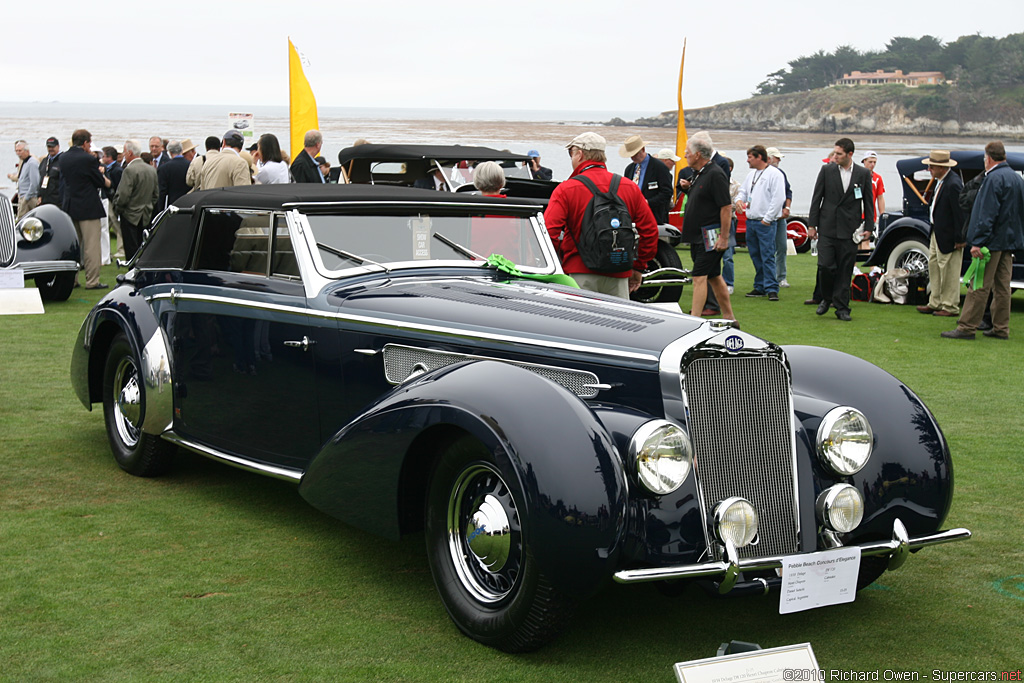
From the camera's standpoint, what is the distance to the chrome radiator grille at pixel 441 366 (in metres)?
3.76

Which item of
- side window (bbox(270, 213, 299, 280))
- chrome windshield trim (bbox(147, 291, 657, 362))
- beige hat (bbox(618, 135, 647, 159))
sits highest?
beige hat (bbox(618, 135, 647, 159))

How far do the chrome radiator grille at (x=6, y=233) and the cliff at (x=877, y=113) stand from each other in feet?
293

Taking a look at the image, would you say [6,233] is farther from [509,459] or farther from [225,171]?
[509,459]

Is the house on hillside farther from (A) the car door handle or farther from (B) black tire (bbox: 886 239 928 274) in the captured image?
(A) the car door handle

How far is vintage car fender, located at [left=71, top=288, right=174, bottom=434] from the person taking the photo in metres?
5.20

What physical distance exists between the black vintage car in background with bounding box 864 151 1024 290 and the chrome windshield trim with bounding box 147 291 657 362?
9635 millimetres

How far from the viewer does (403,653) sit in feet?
11.1

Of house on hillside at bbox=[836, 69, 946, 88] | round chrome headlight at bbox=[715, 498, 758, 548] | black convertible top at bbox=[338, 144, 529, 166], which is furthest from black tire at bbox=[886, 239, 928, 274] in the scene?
house on hillside at bbox=[836, 69, 946, 88]

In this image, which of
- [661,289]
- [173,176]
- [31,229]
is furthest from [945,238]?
[31,229]

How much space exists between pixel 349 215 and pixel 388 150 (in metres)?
8.04

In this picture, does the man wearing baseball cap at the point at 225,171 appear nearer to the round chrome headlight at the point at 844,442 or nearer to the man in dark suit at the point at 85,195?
the man in dark suit at the point at 85,195

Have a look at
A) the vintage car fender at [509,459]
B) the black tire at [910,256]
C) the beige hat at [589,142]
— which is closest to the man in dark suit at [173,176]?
the beige hat at [589,142]

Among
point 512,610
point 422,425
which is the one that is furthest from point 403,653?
point 422,425

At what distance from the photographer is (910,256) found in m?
12.6
